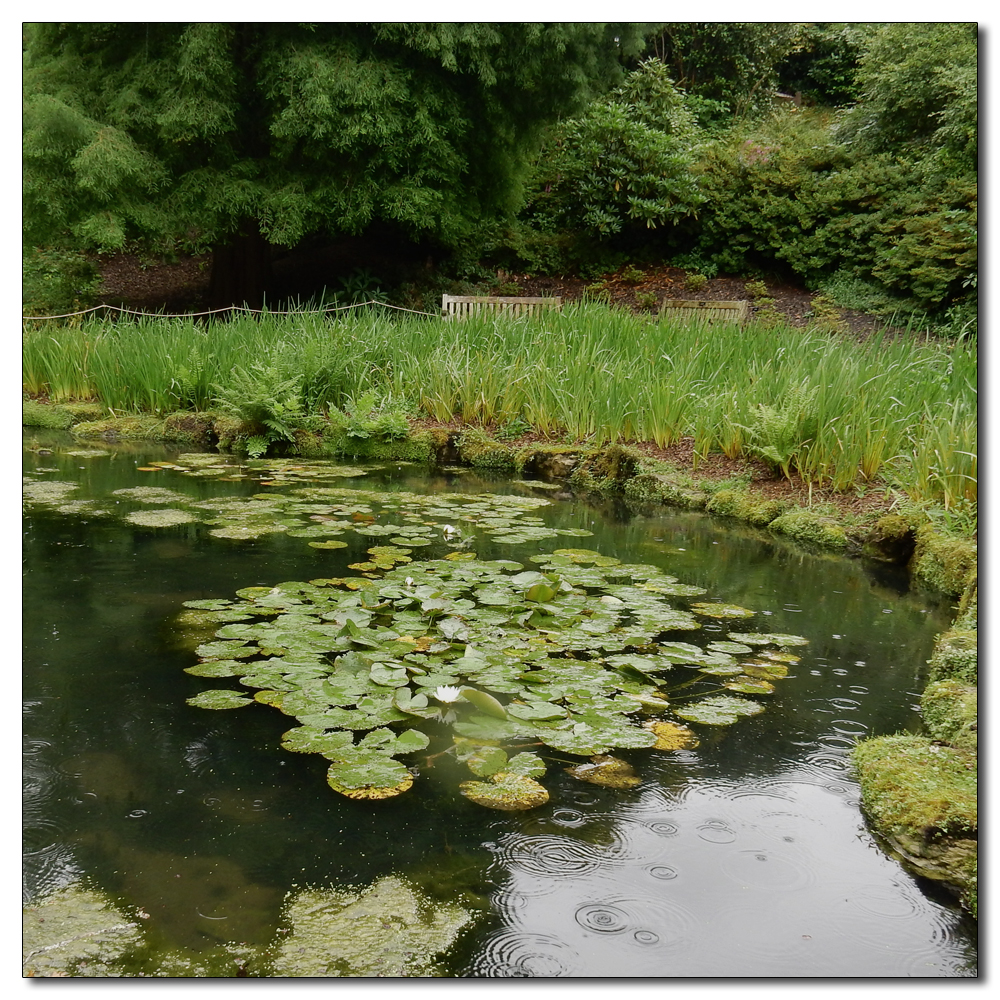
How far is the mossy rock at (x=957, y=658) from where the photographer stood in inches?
98.6

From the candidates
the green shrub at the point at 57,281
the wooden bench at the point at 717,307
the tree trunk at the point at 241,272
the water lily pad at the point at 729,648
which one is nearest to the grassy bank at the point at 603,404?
the water lily pad at the point at 729,648

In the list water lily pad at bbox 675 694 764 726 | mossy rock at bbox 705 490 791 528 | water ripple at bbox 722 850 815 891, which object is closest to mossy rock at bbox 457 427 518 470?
mossy rock at bbox 705 490 791 528

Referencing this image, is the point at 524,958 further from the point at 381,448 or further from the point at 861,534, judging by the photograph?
the point at 381,448

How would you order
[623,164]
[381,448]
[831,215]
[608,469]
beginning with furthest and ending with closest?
[623,164] → [831,215] → [381,448] → [608,469]

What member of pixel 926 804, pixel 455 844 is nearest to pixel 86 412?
pixel 455 844

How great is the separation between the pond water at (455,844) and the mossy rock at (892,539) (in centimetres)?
121

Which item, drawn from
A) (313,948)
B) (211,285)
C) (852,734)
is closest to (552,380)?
Result: (852,734)

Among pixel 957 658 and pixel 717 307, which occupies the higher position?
pixel 717 307

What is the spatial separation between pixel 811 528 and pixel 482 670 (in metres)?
2.64

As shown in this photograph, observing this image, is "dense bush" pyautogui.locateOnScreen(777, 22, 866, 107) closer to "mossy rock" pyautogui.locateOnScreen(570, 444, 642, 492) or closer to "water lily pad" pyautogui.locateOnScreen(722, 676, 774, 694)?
"mossy rock" pyautogui.locateOnScreen(570, 444, 642, 492)

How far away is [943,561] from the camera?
3625 millimetres

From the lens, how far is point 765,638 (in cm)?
294

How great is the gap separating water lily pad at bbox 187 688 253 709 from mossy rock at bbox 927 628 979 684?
204 centimetres

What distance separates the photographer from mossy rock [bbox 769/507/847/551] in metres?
4.30
